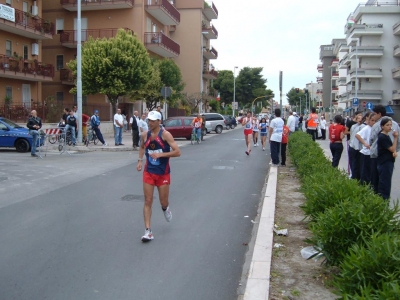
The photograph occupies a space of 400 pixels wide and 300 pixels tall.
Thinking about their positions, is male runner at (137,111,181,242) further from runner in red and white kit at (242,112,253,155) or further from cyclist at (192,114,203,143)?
cyclist at (192,114,203,143)

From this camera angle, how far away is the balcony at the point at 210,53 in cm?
6481

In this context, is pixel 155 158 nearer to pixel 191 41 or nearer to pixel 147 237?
pixel 147 237

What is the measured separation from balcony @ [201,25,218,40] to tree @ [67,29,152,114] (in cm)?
2856

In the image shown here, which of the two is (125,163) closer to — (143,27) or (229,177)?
(229,177)

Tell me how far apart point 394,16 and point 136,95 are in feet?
139

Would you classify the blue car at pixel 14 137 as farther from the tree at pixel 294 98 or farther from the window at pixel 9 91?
the tree at pixel 294 98

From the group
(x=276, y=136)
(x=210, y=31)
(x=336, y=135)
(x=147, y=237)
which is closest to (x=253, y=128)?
(x=276, y=136)

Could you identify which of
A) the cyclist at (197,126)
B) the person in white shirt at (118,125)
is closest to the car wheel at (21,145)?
the person in white shirt at (118,125)

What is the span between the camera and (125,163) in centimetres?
1719

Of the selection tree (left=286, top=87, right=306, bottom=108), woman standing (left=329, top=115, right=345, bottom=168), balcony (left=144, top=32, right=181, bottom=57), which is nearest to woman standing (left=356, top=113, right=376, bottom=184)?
woman standing (left=329, top=115, right=345, bottom=168)

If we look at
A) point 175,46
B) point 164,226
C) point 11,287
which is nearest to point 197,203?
point 164,226

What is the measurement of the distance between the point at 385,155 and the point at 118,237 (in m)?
4.44

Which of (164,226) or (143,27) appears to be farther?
(143,27)

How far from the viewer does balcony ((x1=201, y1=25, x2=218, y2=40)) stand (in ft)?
205
